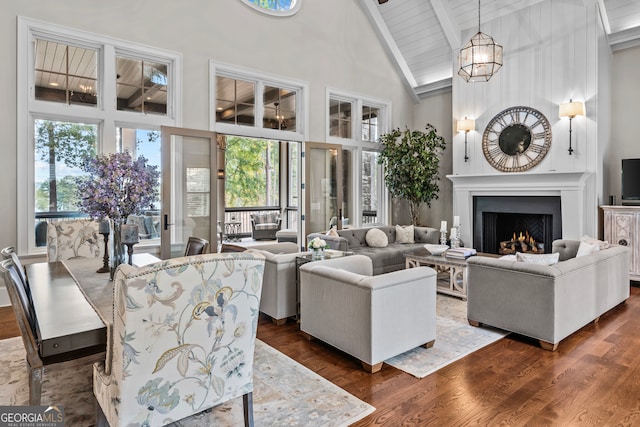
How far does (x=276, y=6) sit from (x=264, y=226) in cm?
563

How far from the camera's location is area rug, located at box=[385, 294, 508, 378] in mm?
2797

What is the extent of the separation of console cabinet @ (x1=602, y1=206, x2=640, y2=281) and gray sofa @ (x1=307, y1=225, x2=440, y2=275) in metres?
2.32

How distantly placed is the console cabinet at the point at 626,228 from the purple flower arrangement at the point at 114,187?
5833 millimetres

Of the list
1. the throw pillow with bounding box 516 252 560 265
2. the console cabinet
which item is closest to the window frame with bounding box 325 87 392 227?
the console cabinet

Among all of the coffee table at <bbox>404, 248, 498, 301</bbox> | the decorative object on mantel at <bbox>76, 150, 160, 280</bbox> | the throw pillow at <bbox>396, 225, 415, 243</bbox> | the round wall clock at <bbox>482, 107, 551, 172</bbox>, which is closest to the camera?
the decorative object on mantel at <bbox>76, 150, 160, 280</bbox>

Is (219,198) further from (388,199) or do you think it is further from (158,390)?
(158,390)

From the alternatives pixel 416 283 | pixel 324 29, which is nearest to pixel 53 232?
pixel 416 283

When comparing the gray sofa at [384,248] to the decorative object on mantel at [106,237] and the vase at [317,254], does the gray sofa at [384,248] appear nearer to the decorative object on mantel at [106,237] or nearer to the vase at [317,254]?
the vase at [317,254]

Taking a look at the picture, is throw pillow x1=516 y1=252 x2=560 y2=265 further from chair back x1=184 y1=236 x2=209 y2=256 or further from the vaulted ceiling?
the vaulted ceiling

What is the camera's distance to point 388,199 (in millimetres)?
7844

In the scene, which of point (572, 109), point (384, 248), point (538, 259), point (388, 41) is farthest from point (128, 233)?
point (388, 41)

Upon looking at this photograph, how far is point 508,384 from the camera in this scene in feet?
8.34

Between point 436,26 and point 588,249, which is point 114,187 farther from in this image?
point 436,26

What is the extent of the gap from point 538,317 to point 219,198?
460 cm
